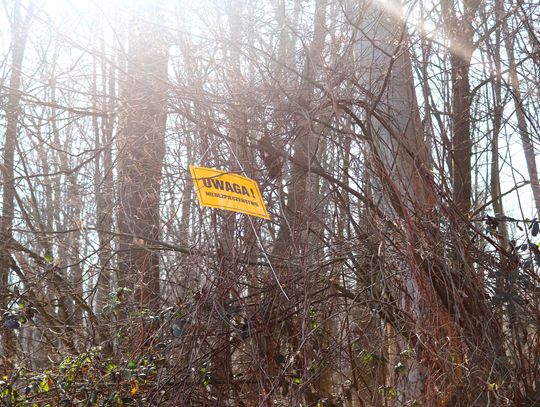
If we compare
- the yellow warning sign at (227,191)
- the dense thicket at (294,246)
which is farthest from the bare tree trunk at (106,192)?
the yellow warning sign at (227,191)

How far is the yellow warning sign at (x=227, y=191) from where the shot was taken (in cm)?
314

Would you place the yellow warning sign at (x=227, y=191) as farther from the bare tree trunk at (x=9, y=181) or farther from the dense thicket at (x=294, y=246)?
the bare tree trunk at (x=9, y=181)

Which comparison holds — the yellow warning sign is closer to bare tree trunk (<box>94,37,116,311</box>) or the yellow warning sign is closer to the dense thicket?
the dense thicket

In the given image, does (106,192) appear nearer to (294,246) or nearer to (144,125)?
(144,125)

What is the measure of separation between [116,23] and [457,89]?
2.84m

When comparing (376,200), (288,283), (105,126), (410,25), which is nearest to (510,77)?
(410,25)

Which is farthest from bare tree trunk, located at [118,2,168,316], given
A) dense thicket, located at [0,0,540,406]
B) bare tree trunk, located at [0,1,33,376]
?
bare tree trunk, located at [0,1,33,376]

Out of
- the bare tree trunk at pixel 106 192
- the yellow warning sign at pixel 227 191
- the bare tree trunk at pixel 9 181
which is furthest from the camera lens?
the bare tree trunk at pixel 9 181

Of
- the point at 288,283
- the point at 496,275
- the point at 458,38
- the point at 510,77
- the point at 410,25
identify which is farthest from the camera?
→ the point at 510,77

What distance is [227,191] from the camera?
10.6 ft

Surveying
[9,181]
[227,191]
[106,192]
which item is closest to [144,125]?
[227,191]

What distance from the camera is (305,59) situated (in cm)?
412

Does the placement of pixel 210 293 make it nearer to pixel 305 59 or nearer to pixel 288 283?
pixel 288 283

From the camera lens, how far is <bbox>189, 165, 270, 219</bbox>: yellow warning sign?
10.3 feet
